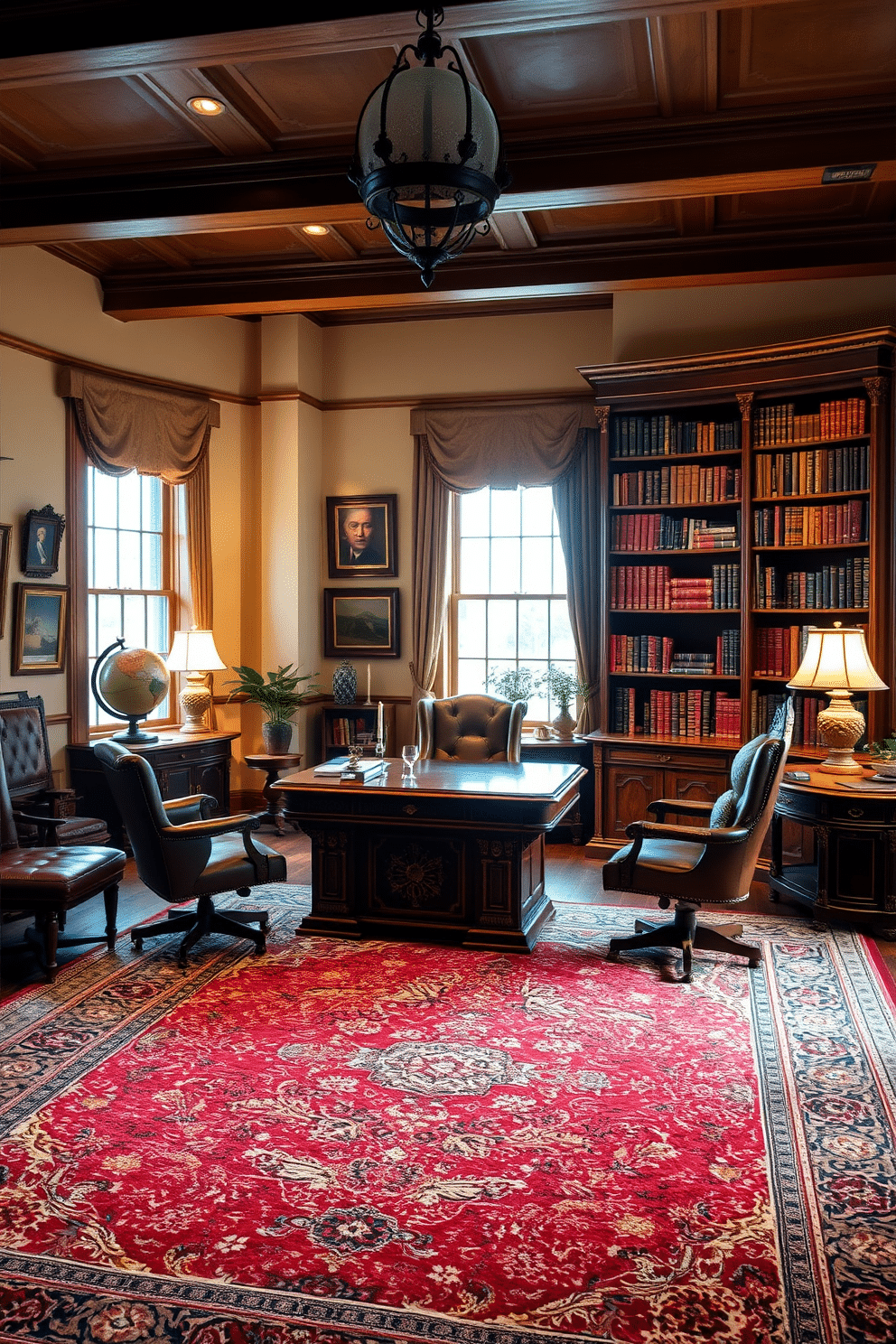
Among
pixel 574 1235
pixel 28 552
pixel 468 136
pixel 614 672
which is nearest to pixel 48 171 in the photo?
pixel 28 552

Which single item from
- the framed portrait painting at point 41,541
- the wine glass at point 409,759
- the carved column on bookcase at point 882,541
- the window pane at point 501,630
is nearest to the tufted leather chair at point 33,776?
the framed portrait painting at point 41,541

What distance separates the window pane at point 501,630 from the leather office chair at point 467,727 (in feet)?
5.49

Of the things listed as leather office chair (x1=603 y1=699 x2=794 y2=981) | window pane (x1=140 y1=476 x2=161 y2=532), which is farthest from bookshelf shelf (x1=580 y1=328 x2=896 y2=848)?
window pane (x1=140 y1=476 x2=161 y2=532)

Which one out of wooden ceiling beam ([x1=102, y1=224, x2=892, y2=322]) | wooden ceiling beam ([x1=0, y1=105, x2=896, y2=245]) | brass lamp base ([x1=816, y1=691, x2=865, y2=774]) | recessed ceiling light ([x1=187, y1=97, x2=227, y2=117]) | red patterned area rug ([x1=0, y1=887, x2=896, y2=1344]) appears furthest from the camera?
wooden ceiling beam ([x1=102, y1=224, x2=892, y2=322])

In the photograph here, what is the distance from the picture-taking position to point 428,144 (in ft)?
9.95

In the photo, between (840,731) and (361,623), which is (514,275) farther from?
(840,731)

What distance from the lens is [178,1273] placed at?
2.47m

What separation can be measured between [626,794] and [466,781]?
75.1 inches

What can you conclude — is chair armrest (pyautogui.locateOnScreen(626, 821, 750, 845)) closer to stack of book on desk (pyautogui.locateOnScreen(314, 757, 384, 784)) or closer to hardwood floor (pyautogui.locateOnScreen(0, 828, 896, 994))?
hardwood floor (pyautogui.locateOnScreen(0, 828, 896, 994))

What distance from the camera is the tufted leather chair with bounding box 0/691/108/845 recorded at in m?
5.81

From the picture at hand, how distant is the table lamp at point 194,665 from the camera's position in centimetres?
711

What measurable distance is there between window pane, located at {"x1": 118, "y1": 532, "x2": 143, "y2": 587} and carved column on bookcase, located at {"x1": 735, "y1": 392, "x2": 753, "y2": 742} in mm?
4242

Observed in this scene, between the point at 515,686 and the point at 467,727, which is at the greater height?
the point at 515,686

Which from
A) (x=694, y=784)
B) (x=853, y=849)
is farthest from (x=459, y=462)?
(x=853, y=849)
